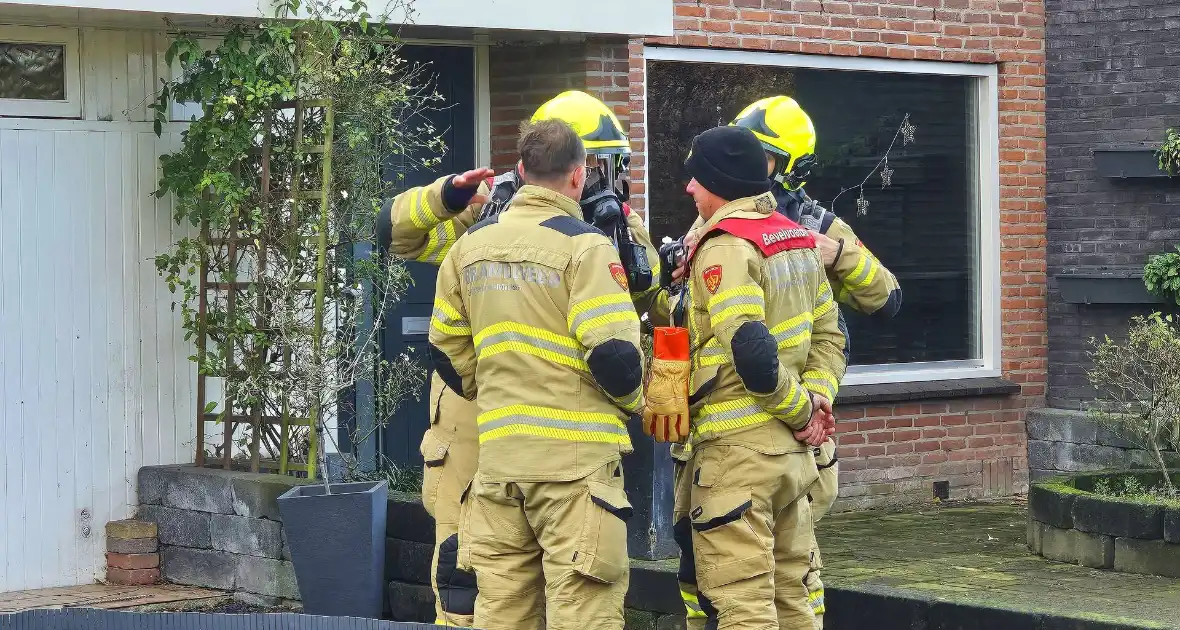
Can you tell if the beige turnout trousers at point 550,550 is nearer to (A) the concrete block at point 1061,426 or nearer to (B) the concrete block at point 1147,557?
(B) the concrete block at point 1147,557

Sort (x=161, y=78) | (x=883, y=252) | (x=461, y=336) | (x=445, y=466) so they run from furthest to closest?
1. (x=883, y=252)
2. (x=161, y=78)
3. (x=445, y=466)
4. (x=461, y=336)

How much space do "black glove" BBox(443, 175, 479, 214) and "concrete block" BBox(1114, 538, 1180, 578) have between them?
11.9 ft

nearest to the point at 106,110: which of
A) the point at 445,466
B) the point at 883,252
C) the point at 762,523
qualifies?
the point at 445,466

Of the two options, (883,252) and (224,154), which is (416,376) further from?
(883,252)

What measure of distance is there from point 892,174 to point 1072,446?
2.04 meters

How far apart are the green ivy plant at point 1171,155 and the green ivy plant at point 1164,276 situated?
472 mm

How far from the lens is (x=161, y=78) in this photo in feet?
25.5

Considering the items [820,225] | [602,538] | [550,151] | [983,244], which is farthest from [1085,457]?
[550,151]

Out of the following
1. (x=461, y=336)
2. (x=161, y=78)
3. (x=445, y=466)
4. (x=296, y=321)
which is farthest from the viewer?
(x=161, y=78)

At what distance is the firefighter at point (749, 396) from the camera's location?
531 centimetres

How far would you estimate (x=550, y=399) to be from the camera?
5121 millimetres

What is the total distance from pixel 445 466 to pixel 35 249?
8.73ft

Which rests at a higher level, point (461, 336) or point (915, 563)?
point (461, 336)

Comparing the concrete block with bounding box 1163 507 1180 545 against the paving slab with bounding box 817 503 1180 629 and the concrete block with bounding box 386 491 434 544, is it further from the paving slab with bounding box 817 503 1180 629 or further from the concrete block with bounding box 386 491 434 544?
the concrete block with bounding box 386 491 434 544
